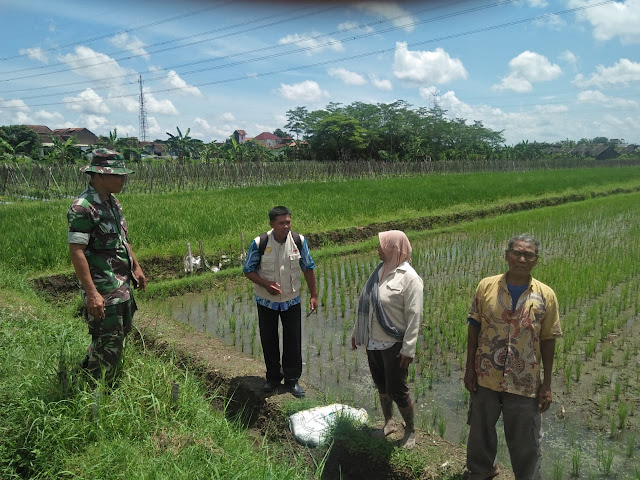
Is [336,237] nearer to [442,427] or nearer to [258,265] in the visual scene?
[258,265]

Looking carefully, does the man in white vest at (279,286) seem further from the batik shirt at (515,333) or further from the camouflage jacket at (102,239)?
the batik shirt at (515,333)

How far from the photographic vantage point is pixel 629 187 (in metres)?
24.2

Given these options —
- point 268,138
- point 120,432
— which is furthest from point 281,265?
point 268,138

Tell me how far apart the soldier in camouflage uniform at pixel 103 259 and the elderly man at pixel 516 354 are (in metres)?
2.08

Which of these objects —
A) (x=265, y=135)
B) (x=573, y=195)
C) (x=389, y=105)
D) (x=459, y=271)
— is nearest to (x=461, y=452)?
(x=459, y=271)

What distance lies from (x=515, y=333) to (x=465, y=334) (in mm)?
2527

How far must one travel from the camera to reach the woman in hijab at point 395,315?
8.66 feet

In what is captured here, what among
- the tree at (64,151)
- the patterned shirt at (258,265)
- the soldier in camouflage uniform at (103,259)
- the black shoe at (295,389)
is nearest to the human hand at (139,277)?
the soldier in camouflage uniform at (103,259)

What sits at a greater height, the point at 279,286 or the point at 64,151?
the point at 64,151

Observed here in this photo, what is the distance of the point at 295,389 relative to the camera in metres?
3.44

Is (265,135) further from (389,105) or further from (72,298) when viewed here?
(72,298)

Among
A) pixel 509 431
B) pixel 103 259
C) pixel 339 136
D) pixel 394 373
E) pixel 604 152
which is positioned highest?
pixel 339 136

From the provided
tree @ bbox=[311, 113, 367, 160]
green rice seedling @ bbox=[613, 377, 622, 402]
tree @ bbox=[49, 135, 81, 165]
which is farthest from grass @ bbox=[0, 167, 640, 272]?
tree @ bbox=[311, 113, 367, 160]

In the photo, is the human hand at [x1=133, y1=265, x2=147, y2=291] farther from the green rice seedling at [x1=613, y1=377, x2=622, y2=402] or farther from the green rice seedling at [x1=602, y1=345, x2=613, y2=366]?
the green rice seedling at [x1=602, y1=345, x2=613, y2=366]
